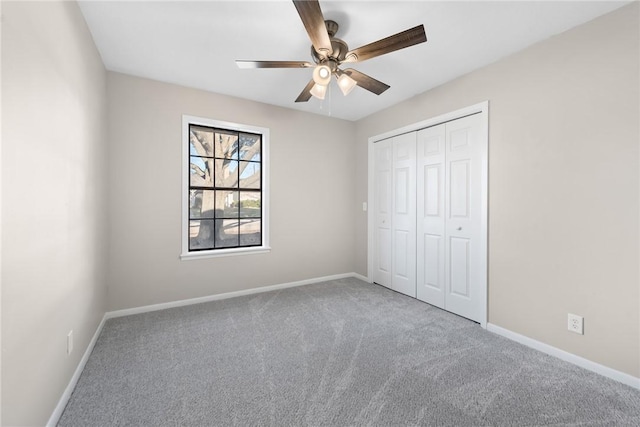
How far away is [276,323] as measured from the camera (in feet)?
8.94

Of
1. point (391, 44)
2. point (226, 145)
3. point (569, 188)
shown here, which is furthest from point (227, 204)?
point (569, 188)

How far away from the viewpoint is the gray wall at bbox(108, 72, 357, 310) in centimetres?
287

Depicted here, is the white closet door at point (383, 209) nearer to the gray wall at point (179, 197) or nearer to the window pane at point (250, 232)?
the gray wall at point (179, 197)

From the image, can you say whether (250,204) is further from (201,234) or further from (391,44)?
(391,44)

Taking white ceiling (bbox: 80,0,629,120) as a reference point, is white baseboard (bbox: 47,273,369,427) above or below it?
below

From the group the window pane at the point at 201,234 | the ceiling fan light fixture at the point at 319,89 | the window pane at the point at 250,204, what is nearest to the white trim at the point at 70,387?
the window pane at the point at 201,234

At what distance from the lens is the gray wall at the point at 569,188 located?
6.07 feet

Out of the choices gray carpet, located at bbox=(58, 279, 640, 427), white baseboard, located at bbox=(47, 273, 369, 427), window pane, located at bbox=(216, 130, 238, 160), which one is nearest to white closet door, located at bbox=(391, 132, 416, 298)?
white baseboard, located at bbox=(47, 273, 369, 427)

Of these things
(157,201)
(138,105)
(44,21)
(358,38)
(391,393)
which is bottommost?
(391,393)

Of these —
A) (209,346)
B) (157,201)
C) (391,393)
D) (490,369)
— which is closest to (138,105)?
(157,201)

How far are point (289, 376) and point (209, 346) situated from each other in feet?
2.70

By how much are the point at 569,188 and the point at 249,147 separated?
3.40 metres

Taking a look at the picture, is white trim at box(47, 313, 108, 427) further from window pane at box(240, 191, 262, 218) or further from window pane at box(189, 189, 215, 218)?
window pane at box(240, 191, 262, 218)

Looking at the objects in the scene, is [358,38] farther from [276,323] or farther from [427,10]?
[276,323]
